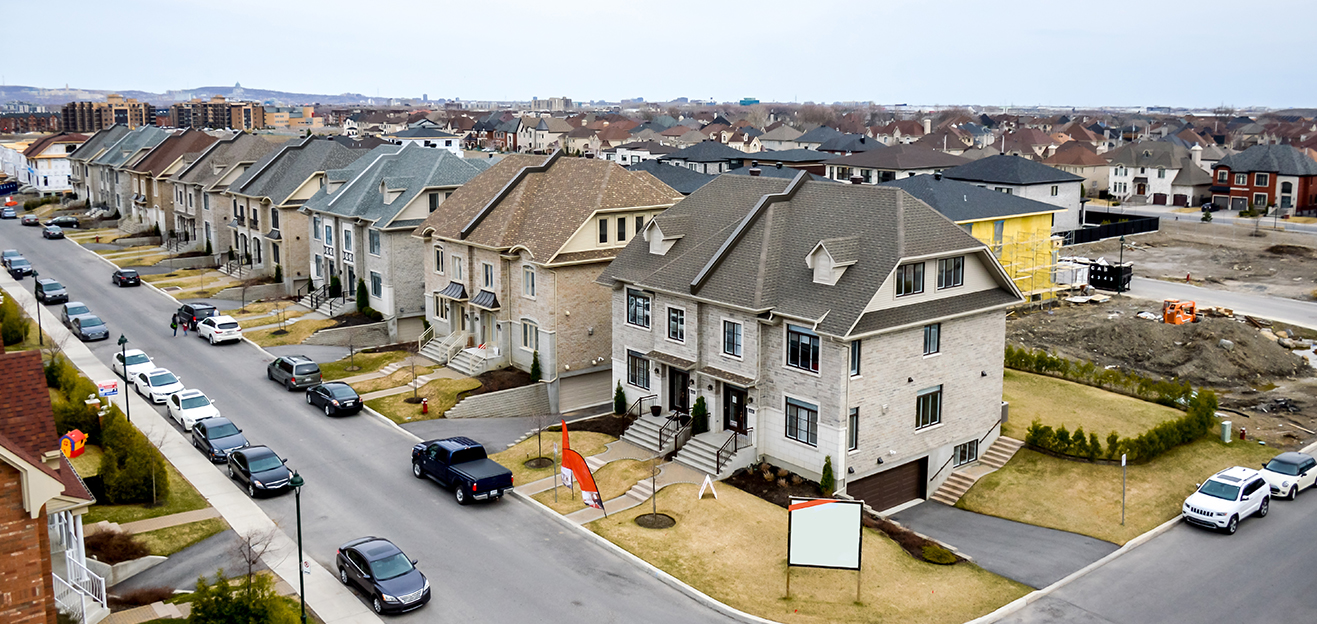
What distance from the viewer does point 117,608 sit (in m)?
25.9

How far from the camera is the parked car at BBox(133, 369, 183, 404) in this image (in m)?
45.1

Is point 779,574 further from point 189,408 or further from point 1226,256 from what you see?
point 1226,256

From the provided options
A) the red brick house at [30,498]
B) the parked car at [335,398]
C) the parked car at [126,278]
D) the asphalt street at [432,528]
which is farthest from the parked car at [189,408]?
the parked car at [126,278]

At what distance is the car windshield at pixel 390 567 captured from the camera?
88.6 ft

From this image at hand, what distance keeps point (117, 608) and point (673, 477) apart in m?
17.8

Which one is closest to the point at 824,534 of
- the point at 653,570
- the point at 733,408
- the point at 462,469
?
the point at 653,570

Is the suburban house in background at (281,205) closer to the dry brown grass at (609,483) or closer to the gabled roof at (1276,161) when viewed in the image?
the dry brown grass at (609,483)

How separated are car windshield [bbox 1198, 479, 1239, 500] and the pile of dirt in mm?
21049

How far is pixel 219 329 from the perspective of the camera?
55.7 meters

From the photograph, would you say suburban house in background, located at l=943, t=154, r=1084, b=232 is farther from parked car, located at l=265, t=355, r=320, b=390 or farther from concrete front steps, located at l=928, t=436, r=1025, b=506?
A: parked car, located at l=265, t=355, r=320, b=390

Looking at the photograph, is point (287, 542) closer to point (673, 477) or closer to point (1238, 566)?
point (673, 477)

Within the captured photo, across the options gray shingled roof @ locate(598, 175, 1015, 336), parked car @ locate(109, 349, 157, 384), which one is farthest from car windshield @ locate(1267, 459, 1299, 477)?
parked car @ locate(109, 349, 157, 384)

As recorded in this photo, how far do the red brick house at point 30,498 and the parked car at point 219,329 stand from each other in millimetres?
34445

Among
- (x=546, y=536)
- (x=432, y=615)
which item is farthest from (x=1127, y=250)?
(x=432, y=615)
